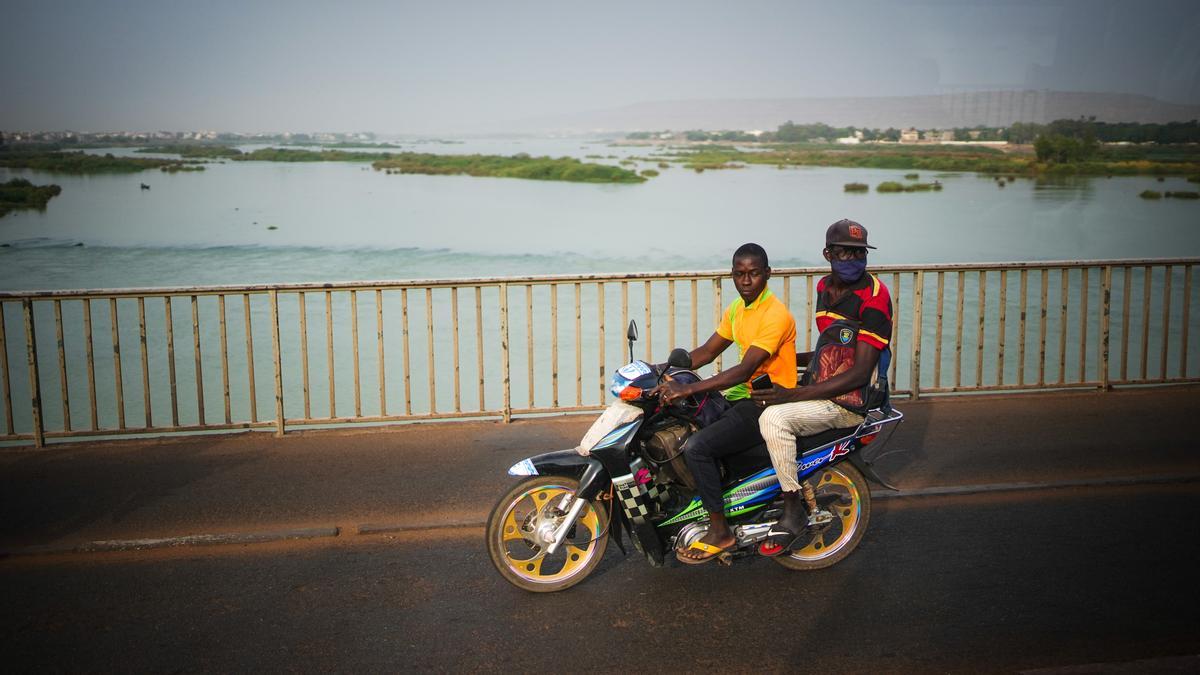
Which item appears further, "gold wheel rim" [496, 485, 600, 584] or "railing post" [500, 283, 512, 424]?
"railing post" [500, 283, 512, 424]

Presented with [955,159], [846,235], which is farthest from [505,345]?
[955,159]

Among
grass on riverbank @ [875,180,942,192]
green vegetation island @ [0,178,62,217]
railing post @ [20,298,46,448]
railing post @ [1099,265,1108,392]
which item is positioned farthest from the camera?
grass on riverbank @ [875,180,942,192]

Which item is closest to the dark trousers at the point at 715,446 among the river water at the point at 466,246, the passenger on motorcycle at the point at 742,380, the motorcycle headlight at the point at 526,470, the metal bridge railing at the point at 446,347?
the passenger on motorcycle at the point at 742,380

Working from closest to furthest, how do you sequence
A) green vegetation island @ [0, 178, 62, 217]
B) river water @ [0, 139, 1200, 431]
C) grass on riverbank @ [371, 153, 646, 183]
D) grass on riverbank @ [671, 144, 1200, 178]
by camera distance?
river water @ [0, 139, 1200, 431]
green vegetation island @ [0, 178, 62, 217]
grass on riverbank @ [671, 144, 1200, 178]
grass on riverbank @ [371, 153, 646, 183]

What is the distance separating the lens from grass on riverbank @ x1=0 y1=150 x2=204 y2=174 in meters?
18.9

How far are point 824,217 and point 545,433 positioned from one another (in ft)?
89.4

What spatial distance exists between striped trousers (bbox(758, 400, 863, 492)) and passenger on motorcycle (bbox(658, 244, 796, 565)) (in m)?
0.10

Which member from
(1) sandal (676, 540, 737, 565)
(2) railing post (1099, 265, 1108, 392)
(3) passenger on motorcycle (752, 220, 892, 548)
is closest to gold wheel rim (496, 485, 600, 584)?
(1) sandal (676, 540, 737, 565)

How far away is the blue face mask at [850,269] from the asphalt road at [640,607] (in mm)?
1587

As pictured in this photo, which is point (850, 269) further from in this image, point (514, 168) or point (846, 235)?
point (514, 168)

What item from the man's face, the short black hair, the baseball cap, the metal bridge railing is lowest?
the metal bridge railing

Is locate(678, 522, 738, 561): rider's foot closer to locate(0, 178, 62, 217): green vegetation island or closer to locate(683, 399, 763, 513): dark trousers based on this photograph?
locate(683, 399, 763, 513): dark trousers

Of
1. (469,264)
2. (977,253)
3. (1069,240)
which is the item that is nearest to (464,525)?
(469,264)

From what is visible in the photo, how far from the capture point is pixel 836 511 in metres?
5.41
